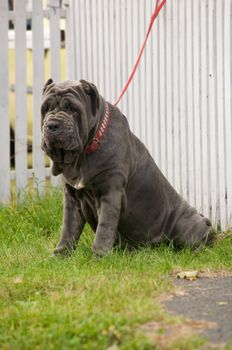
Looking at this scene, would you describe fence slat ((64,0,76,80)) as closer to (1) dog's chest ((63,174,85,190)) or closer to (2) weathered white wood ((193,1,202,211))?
(2) weathered white wood ((193,1,202,211))

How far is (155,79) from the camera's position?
27.8 feet

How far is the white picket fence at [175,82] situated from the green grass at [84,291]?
2.78 ft

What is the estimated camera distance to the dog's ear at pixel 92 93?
6.36m

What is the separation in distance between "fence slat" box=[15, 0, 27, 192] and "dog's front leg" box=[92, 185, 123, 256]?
3.09m

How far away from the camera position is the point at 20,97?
955 cm

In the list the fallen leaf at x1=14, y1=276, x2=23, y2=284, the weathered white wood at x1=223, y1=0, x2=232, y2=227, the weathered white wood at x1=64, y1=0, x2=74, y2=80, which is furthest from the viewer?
the weathered white wood at x1=64, y1=0, x2=74, y2=80

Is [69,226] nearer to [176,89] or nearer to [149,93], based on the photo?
[176,89]

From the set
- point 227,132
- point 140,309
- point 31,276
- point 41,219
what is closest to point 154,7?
point 227,132

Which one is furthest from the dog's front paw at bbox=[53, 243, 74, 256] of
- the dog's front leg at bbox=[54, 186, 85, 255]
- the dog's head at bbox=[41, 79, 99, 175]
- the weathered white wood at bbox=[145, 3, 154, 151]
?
the weathered white wood at bbox=[145, 3, 154, 151]

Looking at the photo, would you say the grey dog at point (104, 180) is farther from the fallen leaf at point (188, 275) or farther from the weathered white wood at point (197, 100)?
the weathered white wood at point (197, 100)

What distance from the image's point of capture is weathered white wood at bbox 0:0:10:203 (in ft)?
30.6

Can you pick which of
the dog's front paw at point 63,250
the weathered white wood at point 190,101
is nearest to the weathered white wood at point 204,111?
the weathered white wood at point 190,101

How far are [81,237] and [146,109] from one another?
1766 millimetres

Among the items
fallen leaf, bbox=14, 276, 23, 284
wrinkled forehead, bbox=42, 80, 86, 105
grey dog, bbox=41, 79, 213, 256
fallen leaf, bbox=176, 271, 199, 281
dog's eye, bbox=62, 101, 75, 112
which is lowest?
fallen leaf, bbox=14, 276, 23, 284
